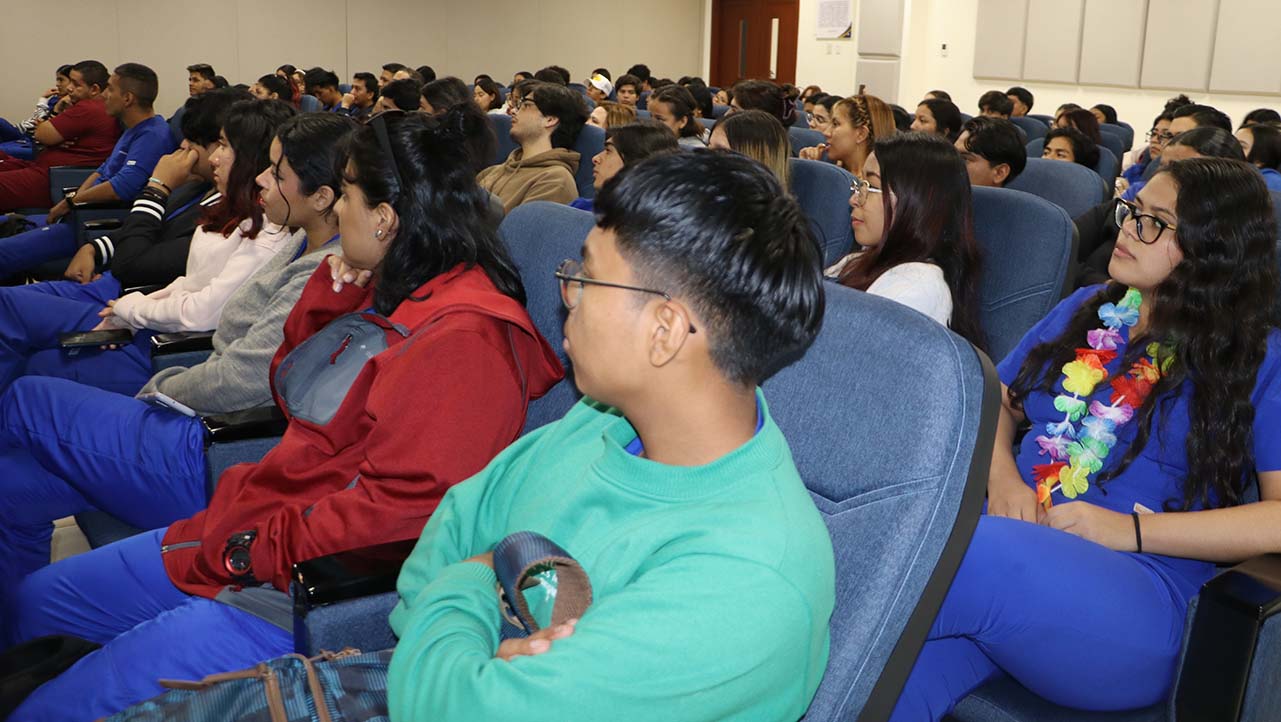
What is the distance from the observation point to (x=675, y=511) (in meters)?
0.96

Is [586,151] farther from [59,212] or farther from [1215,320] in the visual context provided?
[1215,320]

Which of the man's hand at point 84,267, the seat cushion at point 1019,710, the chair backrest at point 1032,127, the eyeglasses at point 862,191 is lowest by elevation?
the seat cushion at point 1019,710

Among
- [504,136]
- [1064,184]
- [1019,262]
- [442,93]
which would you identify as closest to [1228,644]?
[1019,262]

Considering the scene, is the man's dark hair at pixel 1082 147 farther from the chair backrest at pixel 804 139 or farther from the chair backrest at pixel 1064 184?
the chair backrest at pixel 804 139

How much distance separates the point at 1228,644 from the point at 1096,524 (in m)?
0.35

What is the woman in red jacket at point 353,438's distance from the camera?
1417 millimetres

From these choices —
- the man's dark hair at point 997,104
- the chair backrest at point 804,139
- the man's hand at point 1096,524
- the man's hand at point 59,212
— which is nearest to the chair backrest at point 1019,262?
the man's hand at point 1096,524

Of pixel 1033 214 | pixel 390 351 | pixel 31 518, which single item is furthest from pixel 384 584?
pixel 1033 214

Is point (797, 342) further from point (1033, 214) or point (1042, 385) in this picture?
point (1033, 214)

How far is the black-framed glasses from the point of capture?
39.1 inches

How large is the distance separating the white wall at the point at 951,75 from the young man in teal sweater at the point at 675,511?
8777mm

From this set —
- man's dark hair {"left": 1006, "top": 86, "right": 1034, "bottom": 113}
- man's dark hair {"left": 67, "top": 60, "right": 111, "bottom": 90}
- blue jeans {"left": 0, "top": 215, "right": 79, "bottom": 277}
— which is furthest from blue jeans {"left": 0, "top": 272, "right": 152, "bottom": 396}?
man's dark hair {"left": 1006, "top": 86, "right": 1034, "bottom": 113}

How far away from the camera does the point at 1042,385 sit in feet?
6.08

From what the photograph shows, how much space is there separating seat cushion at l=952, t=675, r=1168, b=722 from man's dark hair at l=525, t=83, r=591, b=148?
3.28 meters
